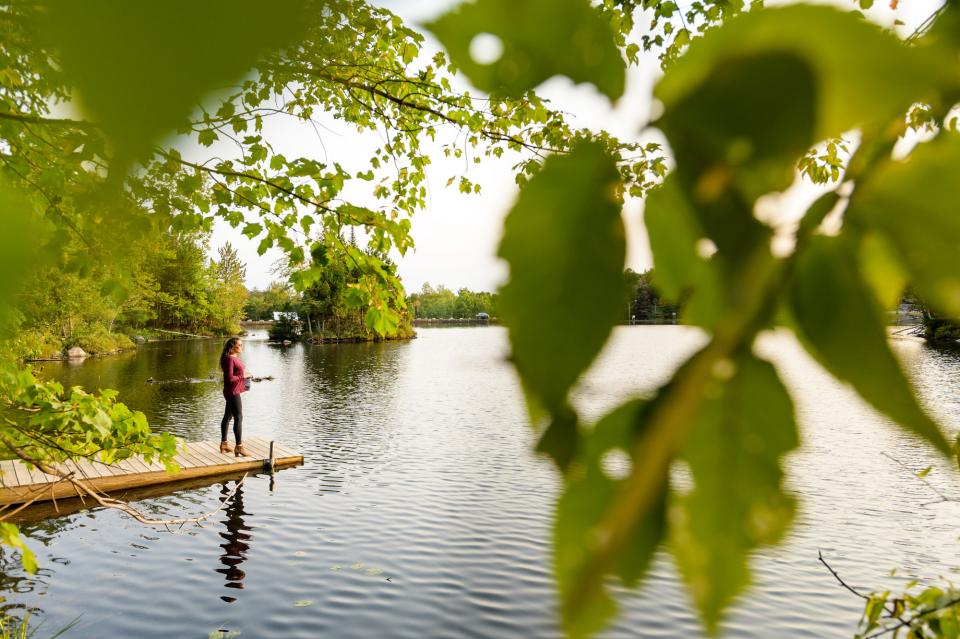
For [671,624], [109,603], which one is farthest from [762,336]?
[109,603]

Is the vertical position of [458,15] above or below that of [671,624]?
above

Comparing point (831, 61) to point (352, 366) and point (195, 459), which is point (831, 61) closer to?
point (195, 459)

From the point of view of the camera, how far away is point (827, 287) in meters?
0.16

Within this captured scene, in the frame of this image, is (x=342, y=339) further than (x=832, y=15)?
Yes

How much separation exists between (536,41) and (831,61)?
2.8 inches

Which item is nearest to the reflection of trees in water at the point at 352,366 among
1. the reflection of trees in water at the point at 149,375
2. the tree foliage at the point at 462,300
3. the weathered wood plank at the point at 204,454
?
the reflection of trees in water at the point at 149,375

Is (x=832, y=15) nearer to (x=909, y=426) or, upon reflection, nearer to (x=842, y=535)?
(x=909, y=426)

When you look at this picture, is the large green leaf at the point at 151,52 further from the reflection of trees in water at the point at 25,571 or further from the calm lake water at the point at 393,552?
the reflection of trees in water at the point at 25,571

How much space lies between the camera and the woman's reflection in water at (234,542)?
7.64m

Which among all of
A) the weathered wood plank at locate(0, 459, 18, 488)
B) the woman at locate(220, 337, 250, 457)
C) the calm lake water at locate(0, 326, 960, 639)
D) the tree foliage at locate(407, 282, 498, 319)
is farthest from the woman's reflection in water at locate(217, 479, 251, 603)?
the tree foliage at locate(407, 282, 498, 319)

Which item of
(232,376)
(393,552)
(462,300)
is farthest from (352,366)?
(462,300)

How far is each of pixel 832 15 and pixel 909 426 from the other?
8 centimetres

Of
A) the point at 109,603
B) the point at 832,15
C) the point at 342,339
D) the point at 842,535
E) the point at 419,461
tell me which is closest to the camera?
the point at 832,15

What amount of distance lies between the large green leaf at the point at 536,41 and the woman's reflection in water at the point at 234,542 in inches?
321
